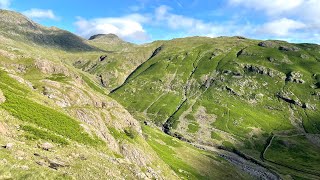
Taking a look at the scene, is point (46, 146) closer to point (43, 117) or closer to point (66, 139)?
point (66, 139)

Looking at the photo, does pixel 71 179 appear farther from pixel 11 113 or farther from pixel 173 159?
pixel 173 159

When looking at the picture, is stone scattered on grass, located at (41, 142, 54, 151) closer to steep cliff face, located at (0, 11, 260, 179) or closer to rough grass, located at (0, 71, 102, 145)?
steep cliff face, located at (0, 11, 260, 179)

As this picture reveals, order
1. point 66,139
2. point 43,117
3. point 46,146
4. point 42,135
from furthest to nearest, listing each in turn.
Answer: point 43,117, point 66,139, point 42,135, point 46,146

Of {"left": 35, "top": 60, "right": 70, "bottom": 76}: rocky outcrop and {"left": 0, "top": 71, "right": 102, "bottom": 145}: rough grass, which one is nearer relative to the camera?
{"left": 0, "top": 71, "right": 102, "bottom": 145}: rough grass

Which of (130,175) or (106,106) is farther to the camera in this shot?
(106,106)

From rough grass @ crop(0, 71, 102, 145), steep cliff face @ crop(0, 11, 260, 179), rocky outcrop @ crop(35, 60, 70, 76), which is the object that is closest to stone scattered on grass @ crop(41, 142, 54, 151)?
steep cliff face @ crop(0, 11, 260, 179)

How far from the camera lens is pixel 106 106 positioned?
124 m

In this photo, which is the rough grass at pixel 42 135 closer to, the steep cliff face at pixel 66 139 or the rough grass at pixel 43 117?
the steep cliff face at pixel 66 139

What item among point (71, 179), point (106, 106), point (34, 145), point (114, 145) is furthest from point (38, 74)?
point (71, 179)

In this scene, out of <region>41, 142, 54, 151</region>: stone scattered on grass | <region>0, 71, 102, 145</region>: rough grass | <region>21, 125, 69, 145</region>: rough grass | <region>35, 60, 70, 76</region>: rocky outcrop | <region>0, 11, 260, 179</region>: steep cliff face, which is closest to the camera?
<region>0, 11, 260, 179</region>: steep cliff face

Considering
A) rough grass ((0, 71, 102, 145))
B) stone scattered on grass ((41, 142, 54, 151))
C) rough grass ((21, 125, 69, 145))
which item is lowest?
stone scattered on grass ((41, 142, 54, 151))

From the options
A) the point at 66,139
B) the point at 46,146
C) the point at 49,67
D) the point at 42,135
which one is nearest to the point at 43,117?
the point at 66,139

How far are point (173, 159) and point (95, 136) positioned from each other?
68505mm

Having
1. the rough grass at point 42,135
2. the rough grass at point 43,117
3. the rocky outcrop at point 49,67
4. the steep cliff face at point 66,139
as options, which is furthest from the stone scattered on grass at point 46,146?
the rocky outcrop at point 49,67
